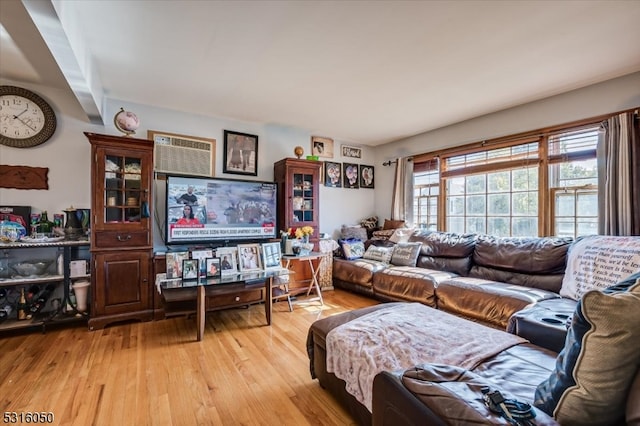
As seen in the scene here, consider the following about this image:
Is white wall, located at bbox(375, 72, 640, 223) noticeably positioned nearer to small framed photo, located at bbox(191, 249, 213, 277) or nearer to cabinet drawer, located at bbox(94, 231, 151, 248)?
small framed photo, located at bbox(191, 249, 213, 277)

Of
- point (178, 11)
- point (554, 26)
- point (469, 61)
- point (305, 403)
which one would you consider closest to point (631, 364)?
point (305, 403)

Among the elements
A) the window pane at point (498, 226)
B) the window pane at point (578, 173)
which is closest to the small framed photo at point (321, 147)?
the window pane at point (498, 226)

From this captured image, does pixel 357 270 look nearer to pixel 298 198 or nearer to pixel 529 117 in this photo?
pixel 298 198

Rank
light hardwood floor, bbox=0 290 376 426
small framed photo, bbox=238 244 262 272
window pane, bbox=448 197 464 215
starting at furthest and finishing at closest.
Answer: window pane, bbox=448 197 464 215
small framed photo, bbox=238 244 262 272
light hardwood floor, bbox=0 290 376 426

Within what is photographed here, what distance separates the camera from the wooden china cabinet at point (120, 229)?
9.27 feet

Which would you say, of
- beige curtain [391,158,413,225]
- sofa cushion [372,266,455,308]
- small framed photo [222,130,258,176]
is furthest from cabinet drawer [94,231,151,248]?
beige curtain [391,158,413,225]

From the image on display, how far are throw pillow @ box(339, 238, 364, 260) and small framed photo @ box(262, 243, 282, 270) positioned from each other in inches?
48.6

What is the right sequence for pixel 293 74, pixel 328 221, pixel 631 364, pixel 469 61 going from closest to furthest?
pixel 631 364 < pixel 469 61 < pixel 293 74 < pixel 328 221

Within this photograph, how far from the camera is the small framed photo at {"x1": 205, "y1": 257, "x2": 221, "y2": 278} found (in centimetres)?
303

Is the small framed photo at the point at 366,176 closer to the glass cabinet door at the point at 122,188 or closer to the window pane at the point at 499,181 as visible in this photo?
the window pane at the point at 499,181

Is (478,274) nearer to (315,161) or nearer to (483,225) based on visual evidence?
(483,225)

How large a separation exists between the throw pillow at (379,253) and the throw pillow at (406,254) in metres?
0.08

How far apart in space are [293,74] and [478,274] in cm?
293

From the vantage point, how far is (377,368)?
1388mm
